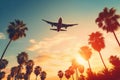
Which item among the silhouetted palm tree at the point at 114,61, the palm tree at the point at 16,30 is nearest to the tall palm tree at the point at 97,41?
the silhouetted palm tree at the point at 114,61

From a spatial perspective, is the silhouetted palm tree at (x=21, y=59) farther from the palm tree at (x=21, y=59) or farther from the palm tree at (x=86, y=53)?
the palm tree at (x=86, y=53)

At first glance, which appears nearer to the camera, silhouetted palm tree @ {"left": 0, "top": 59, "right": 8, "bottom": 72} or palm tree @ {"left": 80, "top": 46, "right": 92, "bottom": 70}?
palm tree @ {"left": 80, "top": 46, "right": 92, "bottom": 70}

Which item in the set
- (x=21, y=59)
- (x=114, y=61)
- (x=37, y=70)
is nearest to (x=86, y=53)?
(x=114, y=61)

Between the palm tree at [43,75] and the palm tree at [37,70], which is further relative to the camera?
the palm tree at [43,75]

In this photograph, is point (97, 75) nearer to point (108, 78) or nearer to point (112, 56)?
point (108, 78)

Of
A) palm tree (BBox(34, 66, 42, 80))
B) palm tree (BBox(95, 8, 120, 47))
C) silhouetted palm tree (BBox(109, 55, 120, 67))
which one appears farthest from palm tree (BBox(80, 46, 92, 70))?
palm tree (BBox(34, 66, 42, 80))

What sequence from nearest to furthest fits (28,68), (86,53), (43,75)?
(86,53), (28,68), (43,75)

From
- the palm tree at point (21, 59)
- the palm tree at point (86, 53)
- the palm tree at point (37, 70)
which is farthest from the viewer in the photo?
the palm tree at point (37, 70)

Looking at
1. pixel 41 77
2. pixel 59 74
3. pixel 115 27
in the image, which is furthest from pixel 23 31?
pixel 59 74

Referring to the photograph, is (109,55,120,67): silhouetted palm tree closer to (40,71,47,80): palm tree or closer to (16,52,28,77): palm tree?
(16,52,28,77): palm tree

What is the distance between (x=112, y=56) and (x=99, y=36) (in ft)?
46.1

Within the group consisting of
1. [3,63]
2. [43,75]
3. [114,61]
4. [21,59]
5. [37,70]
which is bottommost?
[114,61]

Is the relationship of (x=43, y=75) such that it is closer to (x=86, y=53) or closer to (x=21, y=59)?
(x=21, y=59)

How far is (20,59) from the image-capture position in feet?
220
